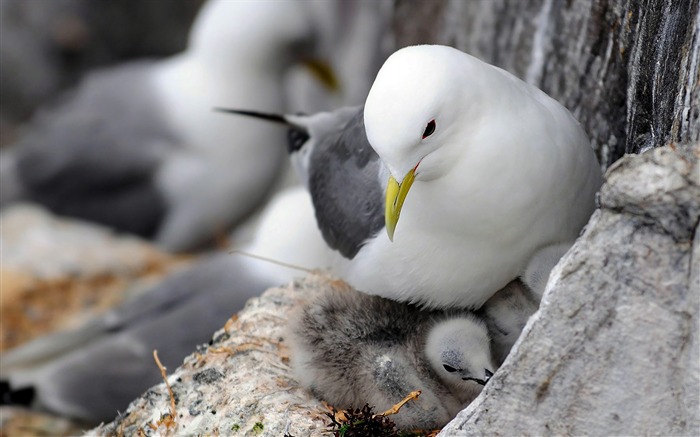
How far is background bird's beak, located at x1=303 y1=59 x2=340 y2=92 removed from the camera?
562 centimetres

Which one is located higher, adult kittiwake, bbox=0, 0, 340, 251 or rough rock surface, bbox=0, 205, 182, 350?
adult kittiwake, bbox=0, 0, 340, 251

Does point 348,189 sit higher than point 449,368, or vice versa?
point 348,189

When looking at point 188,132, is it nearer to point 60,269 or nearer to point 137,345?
point 60,269

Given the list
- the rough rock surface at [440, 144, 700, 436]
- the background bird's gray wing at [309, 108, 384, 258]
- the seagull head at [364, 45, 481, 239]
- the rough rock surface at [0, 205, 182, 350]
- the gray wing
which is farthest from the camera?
the rough rock surface at [0, 205, 182, 350]

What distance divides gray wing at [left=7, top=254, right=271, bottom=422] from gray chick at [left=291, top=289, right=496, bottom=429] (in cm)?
101

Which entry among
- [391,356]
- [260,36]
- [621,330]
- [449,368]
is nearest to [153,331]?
[391,356]

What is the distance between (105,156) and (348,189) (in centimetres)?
271

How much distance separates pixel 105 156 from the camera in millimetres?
5418

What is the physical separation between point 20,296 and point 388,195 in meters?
3.26

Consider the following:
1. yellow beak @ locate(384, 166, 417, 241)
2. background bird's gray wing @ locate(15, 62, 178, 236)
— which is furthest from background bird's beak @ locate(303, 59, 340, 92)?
yellow beak @ locate(384, 166, 417, 241)

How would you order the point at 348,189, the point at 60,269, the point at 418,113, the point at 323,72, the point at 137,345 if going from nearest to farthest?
the point at 418,113, the point at 348,189, the point at 137,345, the point at 60,269, the point at 323,72

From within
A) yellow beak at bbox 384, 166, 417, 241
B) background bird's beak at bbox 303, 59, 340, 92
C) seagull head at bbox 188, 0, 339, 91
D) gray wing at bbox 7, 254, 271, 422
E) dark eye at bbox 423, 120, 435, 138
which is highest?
seagull head at bbox 188, 0, 339, 91

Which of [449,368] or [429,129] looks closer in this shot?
[429,129]

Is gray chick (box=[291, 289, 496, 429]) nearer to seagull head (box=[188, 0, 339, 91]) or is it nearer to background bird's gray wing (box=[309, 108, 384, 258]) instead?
background bird's gray wing (box=[309, 108, 384, 258])
